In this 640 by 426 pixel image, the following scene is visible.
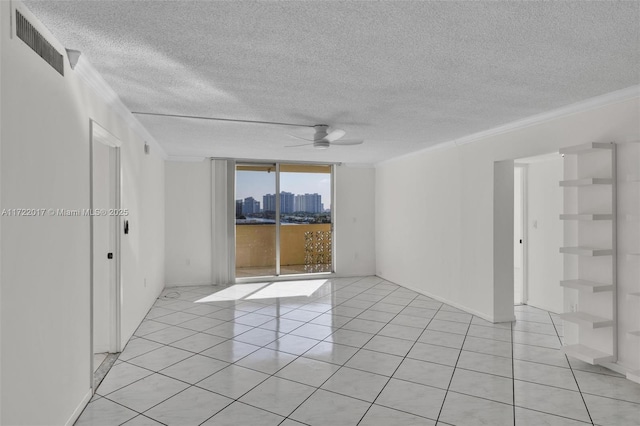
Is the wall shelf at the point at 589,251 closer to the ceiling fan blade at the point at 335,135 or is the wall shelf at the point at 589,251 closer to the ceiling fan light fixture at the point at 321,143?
the ceiling fan blade at the point at 335,135

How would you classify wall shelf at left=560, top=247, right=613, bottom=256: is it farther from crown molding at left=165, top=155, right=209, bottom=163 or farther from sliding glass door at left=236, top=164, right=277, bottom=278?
crown molding at left=165, top=155, right=209, bottom=163

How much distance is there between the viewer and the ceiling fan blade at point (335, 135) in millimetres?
3884

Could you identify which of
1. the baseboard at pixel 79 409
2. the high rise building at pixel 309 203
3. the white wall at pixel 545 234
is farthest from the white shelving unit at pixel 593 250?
the high rise building at pixel 309 203

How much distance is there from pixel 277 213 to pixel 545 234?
177 inches

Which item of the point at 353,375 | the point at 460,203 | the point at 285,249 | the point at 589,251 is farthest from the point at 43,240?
the point at 285,249

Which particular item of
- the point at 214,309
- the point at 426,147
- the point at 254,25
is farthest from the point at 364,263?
the point at 254,25

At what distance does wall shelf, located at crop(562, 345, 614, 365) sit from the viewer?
10.3 ft

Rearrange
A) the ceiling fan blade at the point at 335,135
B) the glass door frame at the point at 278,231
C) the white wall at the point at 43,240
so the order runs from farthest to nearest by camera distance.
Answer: the glass door frame at the point at 278,231 → the ceiling fan blade at the point at 335,135 → the white wall at the point at 43,240

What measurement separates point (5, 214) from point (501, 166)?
4665 mm

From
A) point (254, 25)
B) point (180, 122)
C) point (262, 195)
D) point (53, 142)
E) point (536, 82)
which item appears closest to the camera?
point (254, 25)

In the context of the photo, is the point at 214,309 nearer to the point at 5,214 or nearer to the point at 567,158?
the point at 5,214

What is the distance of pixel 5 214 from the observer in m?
1.67

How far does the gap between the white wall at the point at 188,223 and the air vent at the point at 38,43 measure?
4.61 meters

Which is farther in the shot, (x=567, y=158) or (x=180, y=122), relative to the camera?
(x=180, y=122)
